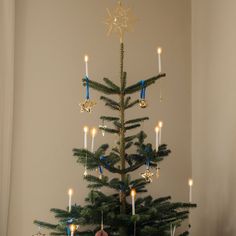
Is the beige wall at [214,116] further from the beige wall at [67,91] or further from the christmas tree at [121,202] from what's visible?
the christmas tree at [121,202]

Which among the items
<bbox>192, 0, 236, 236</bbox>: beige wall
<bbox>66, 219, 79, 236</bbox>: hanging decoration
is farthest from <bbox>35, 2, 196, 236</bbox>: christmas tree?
<bbox>192, 0, 236, 236</bbox>: beige wall

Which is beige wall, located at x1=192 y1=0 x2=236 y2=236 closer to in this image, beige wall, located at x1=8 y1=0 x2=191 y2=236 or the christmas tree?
beige wall, located at x1=8 y1=0 x2=191 y2=236

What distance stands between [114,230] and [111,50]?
1.14 metres

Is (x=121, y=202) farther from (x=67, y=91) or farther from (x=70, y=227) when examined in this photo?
(x=67, y=91)

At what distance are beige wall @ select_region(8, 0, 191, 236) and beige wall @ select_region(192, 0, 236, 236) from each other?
0.11 m

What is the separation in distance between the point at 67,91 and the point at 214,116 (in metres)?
0.88

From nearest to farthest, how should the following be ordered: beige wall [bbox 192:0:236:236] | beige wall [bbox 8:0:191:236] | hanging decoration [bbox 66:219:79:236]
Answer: hanging decoration [bbox 66:219:79:236]
beige wall [bbox 192:0:236:236]
beige wall [bbox 8:0:191:236]

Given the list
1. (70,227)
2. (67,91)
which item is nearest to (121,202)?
(70,227)

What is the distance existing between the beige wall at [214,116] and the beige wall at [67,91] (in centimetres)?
11

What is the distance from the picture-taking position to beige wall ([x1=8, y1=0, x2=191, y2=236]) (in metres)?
2.33

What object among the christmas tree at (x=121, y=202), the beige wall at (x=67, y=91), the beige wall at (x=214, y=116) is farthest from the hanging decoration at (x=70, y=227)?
the beige wall at (x=214, y=116)

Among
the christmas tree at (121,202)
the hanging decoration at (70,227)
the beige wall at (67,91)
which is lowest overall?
the hanging decoration at (70,227)

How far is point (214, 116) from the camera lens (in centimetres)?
239

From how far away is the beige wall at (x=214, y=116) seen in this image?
221 centimetres
